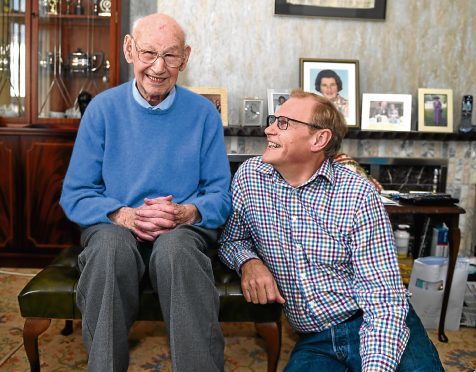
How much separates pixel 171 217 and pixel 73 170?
14.5 inches

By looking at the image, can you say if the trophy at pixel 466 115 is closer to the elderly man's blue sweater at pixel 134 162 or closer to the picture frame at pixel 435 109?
the picture frame at pixel 435 109

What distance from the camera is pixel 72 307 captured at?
1.58 meters

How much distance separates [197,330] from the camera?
1358mm

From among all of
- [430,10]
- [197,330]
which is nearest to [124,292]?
[197,330]

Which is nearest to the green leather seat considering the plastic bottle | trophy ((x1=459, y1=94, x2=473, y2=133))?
the plastic bottle

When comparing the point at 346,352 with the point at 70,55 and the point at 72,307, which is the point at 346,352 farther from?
the point at 70,55

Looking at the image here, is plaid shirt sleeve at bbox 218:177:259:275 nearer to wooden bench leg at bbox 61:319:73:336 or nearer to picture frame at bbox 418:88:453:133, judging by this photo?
wooden bench leg at bbox 61:319:73:336

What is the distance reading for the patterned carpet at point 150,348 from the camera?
1.94 meters

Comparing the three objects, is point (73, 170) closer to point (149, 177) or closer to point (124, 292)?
point (149, 177)

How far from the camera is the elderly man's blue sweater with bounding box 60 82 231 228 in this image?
164 centimetres

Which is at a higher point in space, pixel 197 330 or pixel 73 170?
pixel 73 170

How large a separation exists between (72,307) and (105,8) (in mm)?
2025

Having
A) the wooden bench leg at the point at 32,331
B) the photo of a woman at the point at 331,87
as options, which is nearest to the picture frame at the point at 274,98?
the photo of a woman at the point at 331,87

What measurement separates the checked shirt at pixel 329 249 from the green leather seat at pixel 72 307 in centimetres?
9
